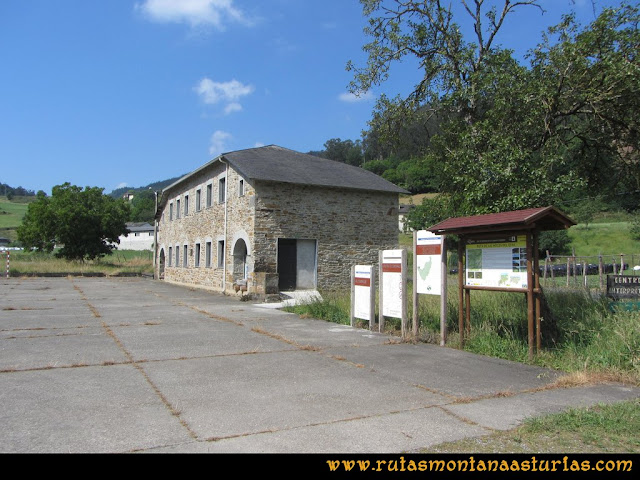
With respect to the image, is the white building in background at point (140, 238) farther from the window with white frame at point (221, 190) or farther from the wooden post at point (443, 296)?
the wooden post at point (443, 296)

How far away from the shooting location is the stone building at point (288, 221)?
1952cm

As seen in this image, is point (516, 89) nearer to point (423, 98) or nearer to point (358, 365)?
point (423, 98)

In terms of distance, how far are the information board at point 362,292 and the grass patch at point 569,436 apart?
603cm

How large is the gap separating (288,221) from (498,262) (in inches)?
517

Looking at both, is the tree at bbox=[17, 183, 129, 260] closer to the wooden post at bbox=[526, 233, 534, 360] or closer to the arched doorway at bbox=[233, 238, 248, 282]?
the arched doorway at bbox=[233, 238, 248, 282]

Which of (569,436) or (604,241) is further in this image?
(604,241)

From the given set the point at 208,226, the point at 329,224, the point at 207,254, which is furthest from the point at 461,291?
the point at 207,254

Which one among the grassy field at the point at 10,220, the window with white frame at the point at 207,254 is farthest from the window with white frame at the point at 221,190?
the grassy field at the point at 10,220

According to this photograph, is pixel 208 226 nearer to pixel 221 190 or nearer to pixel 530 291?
pixel 221 190

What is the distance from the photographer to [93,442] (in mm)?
3871

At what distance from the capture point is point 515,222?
22.5 feet

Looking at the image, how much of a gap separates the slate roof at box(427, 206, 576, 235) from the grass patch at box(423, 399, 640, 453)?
289cm

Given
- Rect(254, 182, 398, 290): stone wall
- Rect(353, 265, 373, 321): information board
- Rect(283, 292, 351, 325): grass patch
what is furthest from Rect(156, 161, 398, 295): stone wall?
Rect(353, 265, 373, 321): information board
